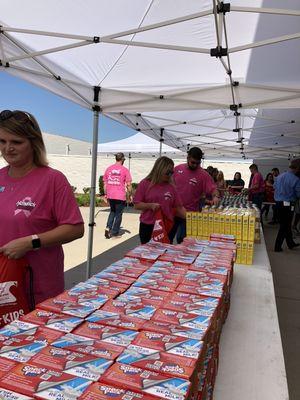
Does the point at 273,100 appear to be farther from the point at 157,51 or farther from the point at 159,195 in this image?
the point at 159,195

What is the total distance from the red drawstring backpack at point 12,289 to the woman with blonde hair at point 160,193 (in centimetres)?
204

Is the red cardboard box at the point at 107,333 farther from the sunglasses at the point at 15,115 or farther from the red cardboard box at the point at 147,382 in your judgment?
the sunglasses at the point at 15,115

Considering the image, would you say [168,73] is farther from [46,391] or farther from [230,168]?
[230,168]

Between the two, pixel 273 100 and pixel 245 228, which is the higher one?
pixel 273 100

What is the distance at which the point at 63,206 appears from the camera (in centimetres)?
169

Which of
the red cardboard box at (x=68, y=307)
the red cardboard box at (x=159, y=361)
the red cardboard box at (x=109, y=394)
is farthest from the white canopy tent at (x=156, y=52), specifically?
the red cardboard box at (x=109, y=394)

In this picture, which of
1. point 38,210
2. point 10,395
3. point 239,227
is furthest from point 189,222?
point 10,395

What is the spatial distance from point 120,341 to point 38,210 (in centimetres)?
85

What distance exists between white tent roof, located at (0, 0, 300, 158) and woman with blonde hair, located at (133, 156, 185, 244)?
1.12 metres

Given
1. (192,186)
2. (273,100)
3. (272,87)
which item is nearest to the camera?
(272,87)

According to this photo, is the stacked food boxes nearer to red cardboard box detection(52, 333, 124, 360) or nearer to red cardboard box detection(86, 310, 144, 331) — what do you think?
red cardboard box detection(86, 310, 144, 331)

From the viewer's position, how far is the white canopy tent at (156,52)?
9.27ft

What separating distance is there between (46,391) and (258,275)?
2.10m

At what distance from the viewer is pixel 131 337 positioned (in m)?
1.07
